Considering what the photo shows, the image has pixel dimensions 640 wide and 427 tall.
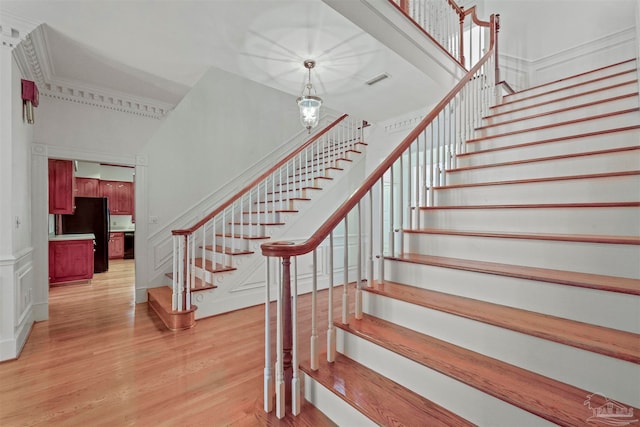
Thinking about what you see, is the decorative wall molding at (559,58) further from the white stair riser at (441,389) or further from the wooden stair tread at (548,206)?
the white stair riser at (441,389)

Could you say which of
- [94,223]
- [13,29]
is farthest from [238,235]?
[94,223]

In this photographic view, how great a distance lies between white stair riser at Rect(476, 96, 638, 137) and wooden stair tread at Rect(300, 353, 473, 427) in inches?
111

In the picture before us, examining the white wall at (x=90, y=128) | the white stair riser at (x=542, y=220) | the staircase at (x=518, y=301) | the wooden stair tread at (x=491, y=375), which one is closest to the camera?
the wooden stair tread at (x=491, y=375)

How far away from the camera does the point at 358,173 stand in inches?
200

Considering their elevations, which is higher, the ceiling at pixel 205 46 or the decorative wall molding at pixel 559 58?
the decorative wall molding at pixel 559 58

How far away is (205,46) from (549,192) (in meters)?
3.11

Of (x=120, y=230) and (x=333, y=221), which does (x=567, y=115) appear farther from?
(x=120, y=230)

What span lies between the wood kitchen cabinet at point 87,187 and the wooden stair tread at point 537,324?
8031mm

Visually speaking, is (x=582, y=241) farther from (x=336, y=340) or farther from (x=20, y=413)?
(x=20, y=413)

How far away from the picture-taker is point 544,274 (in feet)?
5.08

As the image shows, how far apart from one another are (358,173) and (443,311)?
370cm

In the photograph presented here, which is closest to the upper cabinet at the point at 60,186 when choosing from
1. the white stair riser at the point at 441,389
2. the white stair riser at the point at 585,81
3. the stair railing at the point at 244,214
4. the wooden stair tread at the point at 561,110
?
the stair railing at the point at 244,214

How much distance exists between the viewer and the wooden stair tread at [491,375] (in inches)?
41.6

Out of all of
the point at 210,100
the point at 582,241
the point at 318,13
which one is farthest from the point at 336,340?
the point at 210,100
